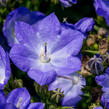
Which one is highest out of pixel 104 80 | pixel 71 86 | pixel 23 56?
pixel 23 56

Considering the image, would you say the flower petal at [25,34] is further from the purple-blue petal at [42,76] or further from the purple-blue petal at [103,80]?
the purple-blue petal at [103,80]

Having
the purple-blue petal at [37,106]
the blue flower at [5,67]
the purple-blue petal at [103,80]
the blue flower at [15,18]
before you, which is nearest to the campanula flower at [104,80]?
the purple-blue petal at [103,80]

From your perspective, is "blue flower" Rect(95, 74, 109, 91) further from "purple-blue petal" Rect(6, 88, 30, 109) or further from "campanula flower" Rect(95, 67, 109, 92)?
"purple-blue petal" Rect(6, 88, 30, 109)

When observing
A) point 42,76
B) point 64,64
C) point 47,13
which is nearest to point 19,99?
point 42,76

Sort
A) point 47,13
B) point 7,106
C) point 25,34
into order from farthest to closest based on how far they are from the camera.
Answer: point 47,13
point 25,34
point 7,106

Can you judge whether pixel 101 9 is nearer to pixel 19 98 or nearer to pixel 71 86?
pixel 71 86

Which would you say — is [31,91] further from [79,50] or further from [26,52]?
[79,50]

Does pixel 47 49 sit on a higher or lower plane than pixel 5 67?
lower
